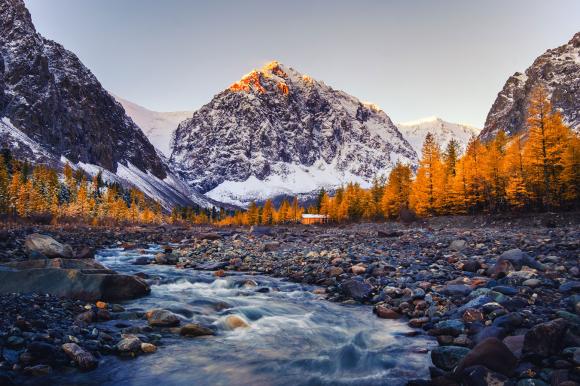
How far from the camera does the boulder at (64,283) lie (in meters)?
11.0

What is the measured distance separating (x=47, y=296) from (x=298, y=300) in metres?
7.56

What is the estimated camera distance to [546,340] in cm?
622

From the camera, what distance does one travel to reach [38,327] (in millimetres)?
8047

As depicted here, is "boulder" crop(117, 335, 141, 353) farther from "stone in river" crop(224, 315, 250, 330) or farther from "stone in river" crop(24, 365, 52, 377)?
"stone in river" crop(224, 315, 250, 330)

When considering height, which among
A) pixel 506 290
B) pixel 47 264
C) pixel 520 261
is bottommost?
pixel 506 290

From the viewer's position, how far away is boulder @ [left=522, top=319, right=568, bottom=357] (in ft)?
20.2

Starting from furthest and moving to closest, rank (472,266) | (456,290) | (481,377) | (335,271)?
(335,271), (472,266), (456,290), (481,377)

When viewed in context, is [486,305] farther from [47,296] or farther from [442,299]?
[47,296]

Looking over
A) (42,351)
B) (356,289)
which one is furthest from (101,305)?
(356,289)

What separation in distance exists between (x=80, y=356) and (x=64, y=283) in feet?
15.7

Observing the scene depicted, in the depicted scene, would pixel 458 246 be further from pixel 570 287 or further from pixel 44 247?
pixel 44 247

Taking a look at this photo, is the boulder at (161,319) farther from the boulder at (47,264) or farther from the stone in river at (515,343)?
the stone in river at (515,343)

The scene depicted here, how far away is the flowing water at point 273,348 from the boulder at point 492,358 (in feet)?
3.90

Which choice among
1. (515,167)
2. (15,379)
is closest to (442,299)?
(15,379)
